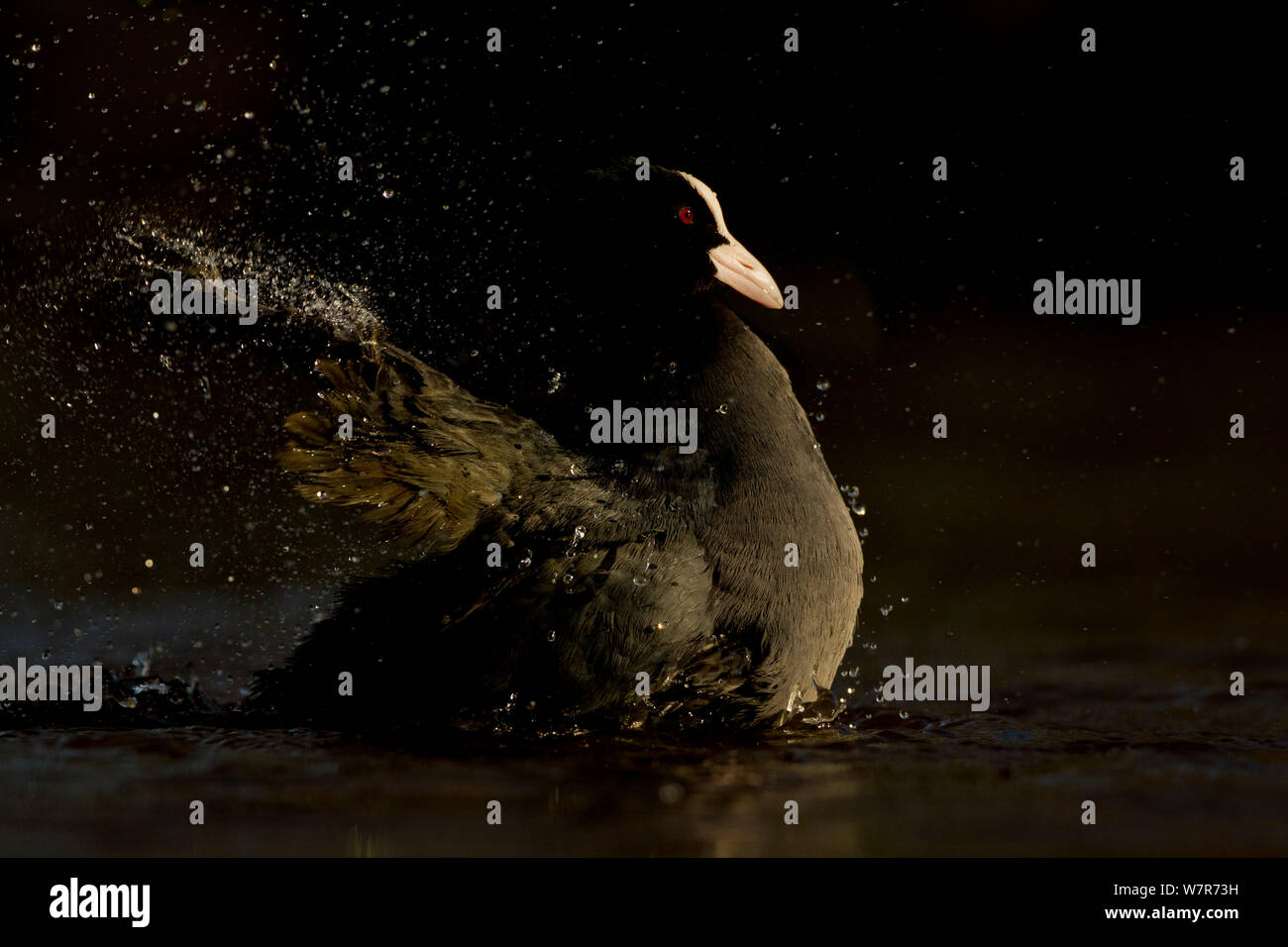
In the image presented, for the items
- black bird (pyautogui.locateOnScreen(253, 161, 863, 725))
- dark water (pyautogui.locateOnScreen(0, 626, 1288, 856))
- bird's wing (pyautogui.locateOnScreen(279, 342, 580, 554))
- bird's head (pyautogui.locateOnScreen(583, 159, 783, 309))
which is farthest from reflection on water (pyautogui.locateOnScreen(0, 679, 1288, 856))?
bird's head (pyautogui.locateOnScreen(583, 159, 783, 309))

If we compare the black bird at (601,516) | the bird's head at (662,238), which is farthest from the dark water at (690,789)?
the bird's head at (662,238)

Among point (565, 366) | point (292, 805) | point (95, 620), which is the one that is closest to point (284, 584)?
point (95, 620)

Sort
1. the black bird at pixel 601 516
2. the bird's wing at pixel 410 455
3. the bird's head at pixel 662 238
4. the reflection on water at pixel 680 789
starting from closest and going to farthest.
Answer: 1. the reflection on water at pixel 680 789
2. the black bird at pixel 601 516
3. the bird's wing at pixel 410 455
4. the bird's head at pixel 662 238

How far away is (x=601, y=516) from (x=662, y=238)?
3.23 feet

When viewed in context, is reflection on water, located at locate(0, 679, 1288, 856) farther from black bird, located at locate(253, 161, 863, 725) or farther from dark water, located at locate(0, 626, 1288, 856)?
black bird, located at locate(253, 161, 863, 725)

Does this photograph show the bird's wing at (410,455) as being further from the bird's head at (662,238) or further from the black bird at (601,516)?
the bird's head at (662,238)

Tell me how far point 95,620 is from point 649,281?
115 inches

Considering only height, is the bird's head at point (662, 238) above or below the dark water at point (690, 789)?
above

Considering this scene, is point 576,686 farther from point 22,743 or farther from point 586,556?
point 22,743

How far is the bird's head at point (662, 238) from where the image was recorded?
401 cm

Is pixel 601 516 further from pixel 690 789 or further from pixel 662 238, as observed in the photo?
pixel 662 238

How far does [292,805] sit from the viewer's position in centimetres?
303

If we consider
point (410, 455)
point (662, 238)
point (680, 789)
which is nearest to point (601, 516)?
point (410, 455)

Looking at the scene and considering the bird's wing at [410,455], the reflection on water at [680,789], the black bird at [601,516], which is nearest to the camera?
the reflection on water at [680,789]
